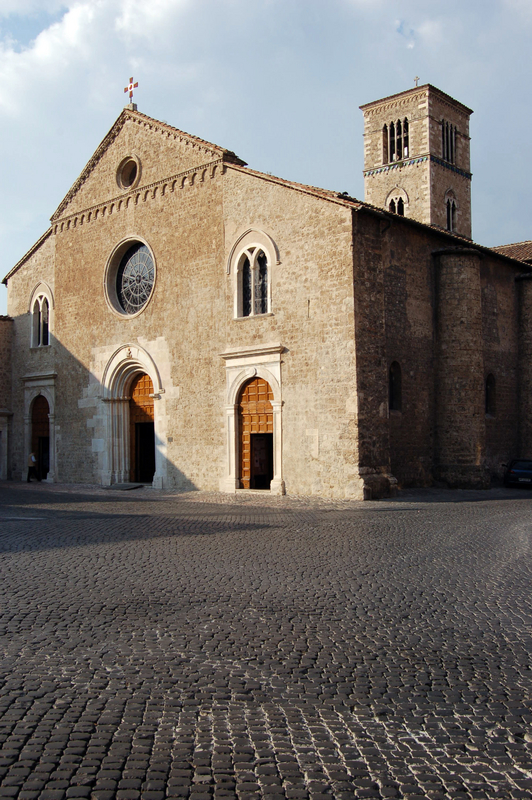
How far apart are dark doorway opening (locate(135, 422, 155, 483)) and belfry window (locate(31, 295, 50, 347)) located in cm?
618

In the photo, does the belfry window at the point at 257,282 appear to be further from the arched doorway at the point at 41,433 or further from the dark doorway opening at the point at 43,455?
the dark doorway opening at the point at 43,455

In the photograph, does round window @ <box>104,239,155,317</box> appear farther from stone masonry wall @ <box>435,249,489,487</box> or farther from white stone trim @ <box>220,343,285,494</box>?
stone masonry wall @ <box>435,249,489,487</box>

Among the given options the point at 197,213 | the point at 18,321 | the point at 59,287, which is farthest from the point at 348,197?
the point at 18,321

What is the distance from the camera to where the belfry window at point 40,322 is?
92.1 feet

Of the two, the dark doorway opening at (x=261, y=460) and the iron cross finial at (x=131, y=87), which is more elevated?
the iron cross finial at (x=131, y=87)

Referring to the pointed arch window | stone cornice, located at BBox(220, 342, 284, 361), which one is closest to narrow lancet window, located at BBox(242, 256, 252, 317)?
stone cornice, located at BBox(220, 342, 284, 361)

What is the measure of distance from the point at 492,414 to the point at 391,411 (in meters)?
5.67

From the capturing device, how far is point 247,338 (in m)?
20.1

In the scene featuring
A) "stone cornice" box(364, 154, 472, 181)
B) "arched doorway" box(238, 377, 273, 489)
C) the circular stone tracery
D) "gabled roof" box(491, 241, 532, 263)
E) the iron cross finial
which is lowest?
"arched doorway" box(238, 377, 273, 489)

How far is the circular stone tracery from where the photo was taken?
23.8 meters

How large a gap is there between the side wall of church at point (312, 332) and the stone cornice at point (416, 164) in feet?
73.7

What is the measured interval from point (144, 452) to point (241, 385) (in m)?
6.00

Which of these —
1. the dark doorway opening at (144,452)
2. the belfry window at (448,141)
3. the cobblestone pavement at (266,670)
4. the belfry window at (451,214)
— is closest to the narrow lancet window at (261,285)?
the dark doorway opening at (144,452)

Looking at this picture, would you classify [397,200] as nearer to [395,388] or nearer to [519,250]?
[519,250]
